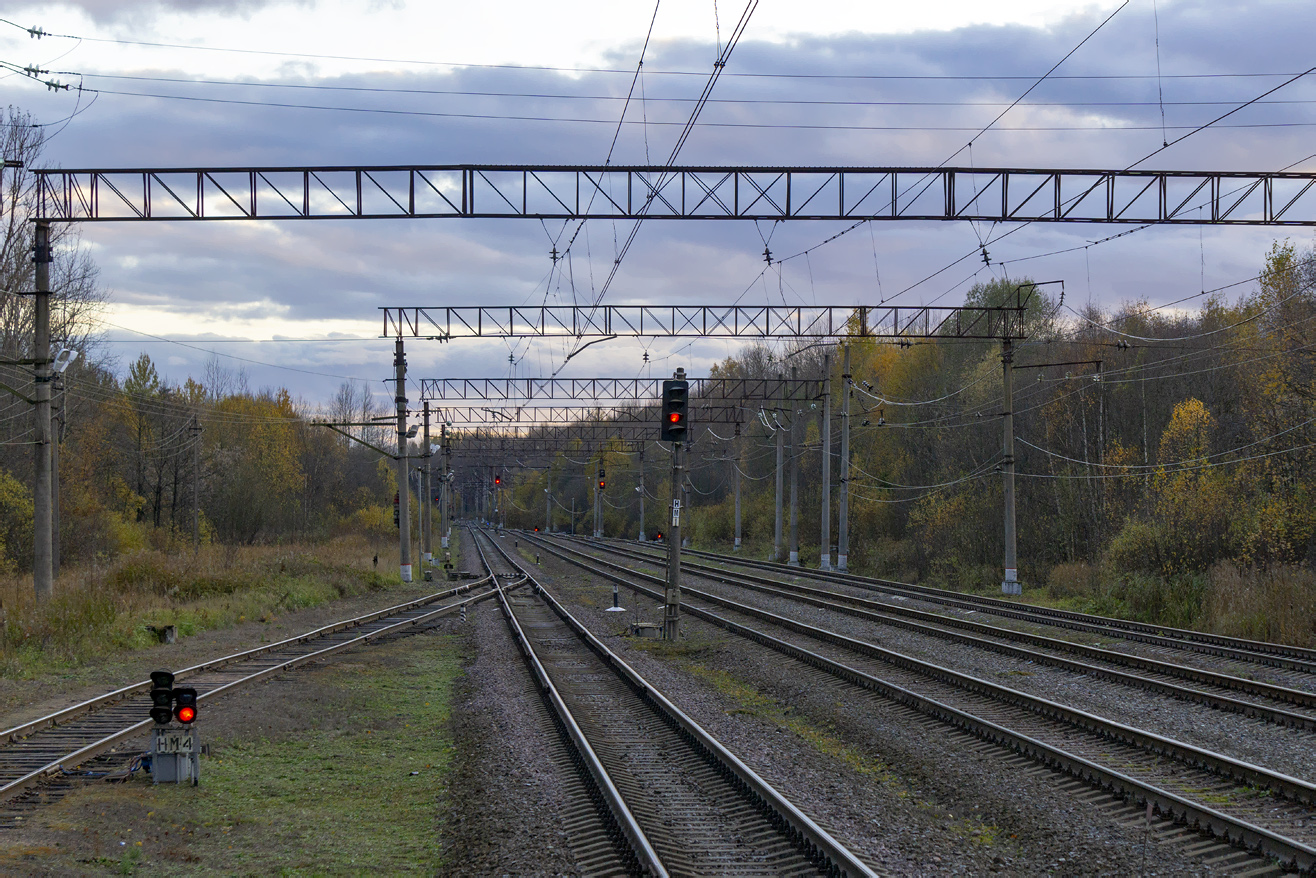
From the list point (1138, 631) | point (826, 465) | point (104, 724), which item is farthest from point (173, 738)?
point (826, 465)

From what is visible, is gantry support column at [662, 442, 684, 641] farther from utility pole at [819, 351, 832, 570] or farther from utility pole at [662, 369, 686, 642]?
utility pole at [819, 351, 832, 570]

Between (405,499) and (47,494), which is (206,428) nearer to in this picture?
(405,499)

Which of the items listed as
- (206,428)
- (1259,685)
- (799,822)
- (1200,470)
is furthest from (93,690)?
(206,428)

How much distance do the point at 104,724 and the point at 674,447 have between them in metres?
11.4

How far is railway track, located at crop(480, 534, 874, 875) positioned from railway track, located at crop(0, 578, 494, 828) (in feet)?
15.5

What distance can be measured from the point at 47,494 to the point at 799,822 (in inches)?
684

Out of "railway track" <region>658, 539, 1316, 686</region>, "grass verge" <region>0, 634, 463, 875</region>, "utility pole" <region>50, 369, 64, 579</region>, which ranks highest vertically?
"utility pole" <region>50, 369, 64, 579</region>

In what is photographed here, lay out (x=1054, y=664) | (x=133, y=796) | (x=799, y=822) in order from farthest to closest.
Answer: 1. (x=1054, y=664)
2. (x=133, y=796)
3. (x=799, y=822)

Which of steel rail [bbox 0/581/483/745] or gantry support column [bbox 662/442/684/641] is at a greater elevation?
gantry support column [bbox 662/442/684/641]

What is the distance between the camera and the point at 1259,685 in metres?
13.2

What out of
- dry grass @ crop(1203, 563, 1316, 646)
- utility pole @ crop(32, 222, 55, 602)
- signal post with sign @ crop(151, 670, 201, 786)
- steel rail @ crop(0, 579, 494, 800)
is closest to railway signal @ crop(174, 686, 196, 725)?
signal post with sign @ crop(151, 670, 201, 786)

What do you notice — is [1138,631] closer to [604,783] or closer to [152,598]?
[604,783]

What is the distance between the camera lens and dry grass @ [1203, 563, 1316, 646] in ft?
59.8

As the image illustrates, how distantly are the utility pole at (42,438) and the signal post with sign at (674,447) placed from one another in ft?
39.0
